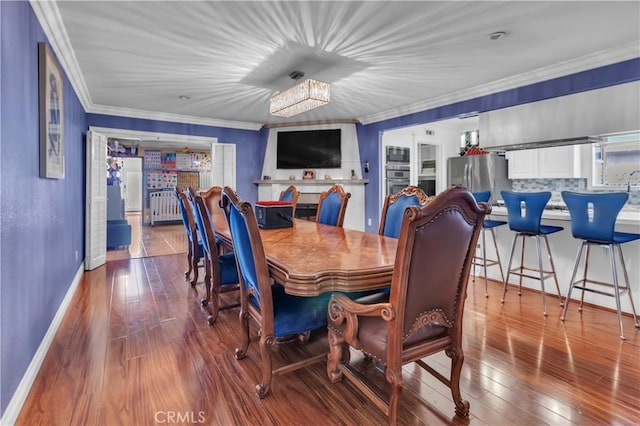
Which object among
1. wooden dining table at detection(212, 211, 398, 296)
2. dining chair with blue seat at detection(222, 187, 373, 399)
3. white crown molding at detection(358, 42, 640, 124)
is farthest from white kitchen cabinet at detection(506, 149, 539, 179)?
dining chair with blue seat at detection(222, 187, 373, 399)

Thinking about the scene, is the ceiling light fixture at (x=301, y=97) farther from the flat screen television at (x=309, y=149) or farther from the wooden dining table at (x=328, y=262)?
the flat screen television at (x=309, y=149)

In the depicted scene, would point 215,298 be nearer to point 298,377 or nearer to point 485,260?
point 298,377

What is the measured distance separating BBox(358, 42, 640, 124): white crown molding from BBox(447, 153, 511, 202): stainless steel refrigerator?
62.9 inches

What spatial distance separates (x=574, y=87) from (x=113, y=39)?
4.37 metres

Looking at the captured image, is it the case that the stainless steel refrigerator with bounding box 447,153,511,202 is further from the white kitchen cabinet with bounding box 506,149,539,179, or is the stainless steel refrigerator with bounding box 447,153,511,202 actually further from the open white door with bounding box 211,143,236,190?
the open white door with bounding box 211,143,236,190

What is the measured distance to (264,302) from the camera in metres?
1.58

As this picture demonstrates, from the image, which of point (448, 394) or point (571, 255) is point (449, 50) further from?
point (448, 394)

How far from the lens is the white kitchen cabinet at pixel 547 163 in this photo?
4.47 m

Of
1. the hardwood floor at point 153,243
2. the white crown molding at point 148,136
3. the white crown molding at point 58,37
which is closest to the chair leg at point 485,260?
the white crown molding at point 58,37

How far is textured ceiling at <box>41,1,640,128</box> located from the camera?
7.47 feet

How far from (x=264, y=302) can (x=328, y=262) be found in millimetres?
375

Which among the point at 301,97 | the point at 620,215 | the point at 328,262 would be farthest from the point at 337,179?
the point at 328,262

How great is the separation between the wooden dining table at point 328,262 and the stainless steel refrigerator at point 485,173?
13.6 ft

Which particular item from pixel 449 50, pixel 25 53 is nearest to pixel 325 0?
pixel 449 50
